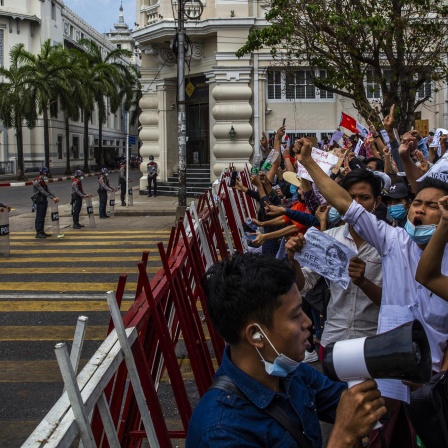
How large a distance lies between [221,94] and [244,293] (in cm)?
2288

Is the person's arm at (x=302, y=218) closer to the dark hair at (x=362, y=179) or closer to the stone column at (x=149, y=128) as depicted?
the dark hair at (x=362, y=179)

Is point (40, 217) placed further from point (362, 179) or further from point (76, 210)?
point (362, 179)

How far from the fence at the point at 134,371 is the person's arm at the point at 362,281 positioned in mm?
1061

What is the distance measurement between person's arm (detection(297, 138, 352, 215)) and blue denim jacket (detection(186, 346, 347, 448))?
1464 millimetres

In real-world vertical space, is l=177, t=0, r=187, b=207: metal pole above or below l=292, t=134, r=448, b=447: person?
A: above

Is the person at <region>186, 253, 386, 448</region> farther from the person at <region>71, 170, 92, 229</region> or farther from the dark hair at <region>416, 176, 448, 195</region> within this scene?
the person at <region>71, 170, 92, 229</region>

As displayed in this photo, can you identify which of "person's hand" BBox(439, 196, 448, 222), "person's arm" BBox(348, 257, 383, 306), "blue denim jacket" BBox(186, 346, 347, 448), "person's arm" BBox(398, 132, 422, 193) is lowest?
"blue denim jacket" BBox(186, 346, 347, 448)

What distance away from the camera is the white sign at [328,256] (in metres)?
3.82

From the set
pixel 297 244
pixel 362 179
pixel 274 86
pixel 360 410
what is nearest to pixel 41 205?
pixel 274 86

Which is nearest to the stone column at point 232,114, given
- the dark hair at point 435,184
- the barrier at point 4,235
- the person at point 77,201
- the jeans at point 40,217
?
the person at point 77,201

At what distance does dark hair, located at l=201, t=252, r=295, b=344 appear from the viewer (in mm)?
2336

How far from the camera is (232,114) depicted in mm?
24781

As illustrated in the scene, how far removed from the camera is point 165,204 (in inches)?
904

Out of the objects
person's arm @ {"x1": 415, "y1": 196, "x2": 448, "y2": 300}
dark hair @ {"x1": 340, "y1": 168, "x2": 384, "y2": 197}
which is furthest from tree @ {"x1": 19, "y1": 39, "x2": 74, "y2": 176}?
person's arm @ {"x1": 415, "y1": 196, "x2": 448, "y2": 300}
